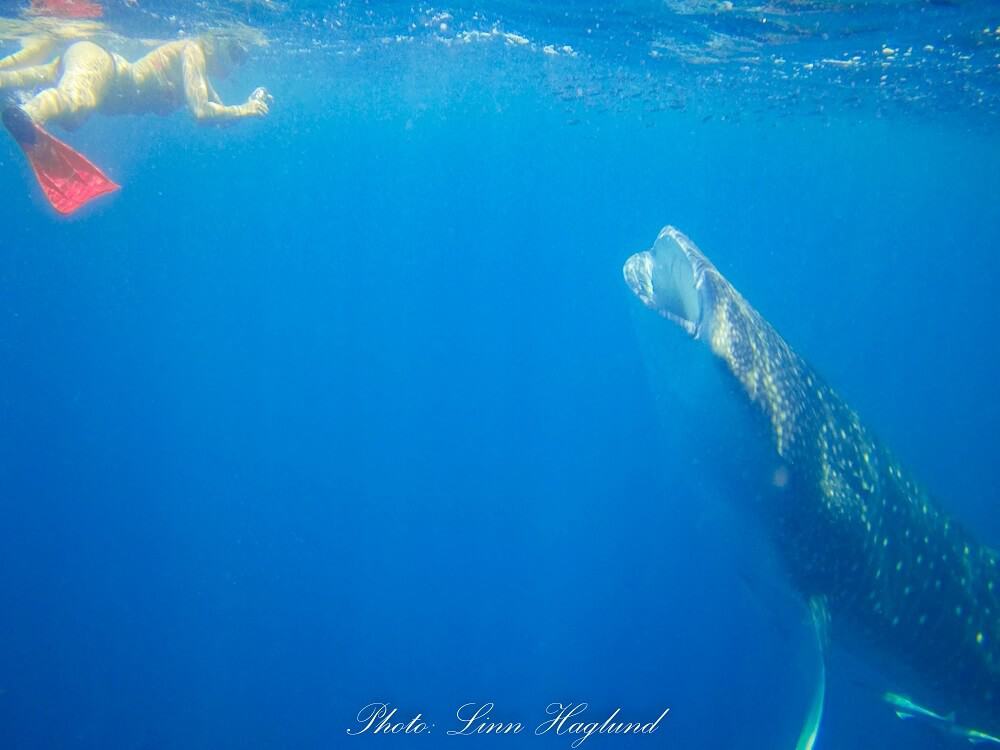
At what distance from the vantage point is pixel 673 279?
448 centimetres

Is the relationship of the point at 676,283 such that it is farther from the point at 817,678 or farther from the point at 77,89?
the point at 77,89

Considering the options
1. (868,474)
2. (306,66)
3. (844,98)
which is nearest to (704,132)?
(844,98)

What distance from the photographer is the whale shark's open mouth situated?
405 cm

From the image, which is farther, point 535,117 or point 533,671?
point 535,117

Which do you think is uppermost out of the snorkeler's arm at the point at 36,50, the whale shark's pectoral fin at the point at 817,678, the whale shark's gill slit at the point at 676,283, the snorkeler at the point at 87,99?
A: the snorkeler's arm at the point at 36,50

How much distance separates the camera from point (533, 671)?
46.5 ft

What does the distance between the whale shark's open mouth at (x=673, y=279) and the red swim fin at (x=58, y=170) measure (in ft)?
15.4

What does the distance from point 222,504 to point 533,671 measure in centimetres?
1350

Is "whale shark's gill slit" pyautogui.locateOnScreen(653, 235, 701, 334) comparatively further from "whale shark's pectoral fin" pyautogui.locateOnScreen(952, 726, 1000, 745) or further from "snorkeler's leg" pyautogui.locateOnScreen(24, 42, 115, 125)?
"snorkeler's leg" pyautogui.locateOnScreen(24, 42, 115, 125)

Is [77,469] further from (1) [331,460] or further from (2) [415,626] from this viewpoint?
(2) [415,626]

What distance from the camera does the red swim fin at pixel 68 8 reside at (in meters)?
11.7

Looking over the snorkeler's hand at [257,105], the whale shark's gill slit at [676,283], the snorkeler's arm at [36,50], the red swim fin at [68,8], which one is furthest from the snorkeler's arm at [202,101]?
the whale shark's gill slit at [676,283]

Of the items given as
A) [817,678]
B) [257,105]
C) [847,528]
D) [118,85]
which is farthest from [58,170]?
[817,678]

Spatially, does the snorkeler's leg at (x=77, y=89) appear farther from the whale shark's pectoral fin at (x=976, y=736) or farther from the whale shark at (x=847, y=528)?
the whale shark's pectoral fin at (x=976, y=736)
